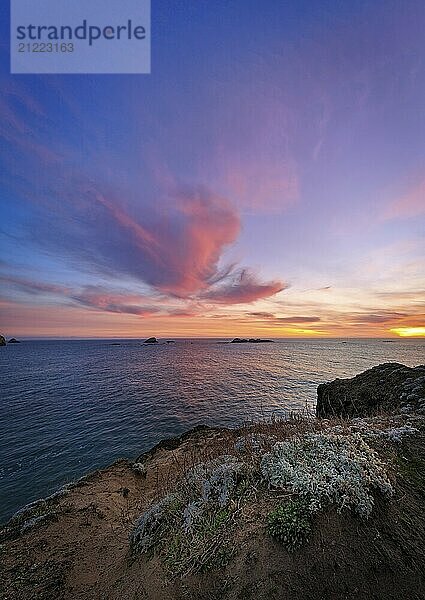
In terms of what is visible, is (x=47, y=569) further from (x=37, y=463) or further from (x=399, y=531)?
(x=37, y=463)

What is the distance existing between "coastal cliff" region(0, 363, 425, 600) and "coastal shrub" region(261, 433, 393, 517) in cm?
3

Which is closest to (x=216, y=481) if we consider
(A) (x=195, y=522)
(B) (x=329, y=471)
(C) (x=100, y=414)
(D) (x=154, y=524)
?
(A) (x=195, y=522)

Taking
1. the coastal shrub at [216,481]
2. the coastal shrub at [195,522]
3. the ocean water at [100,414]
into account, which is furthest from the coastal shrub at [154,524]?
the ocean water at [100,414]

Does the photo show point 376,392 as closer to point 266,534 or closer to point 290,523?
point 290,523

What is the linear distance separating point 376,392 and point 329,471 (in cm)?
1826

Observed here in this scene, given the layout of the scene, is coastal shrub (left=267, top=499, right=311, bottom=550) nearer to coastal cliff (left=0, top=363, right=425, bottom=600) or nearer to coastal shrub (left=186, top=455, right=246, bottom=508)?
coastal cliff (left=0, top=363, right=425, bottom=600)

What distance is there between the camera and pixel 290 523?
5.79m

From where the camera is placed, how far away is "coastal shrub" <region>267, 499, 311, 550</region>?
5598mm

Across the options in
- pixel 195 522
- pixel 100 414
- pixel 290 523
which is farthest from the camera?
pixel 100 414

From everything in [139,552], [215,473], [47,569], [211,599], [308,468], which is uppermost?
[308,468]

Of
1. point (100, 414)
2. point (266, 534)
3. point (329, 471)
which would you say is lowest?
point (100, 414)

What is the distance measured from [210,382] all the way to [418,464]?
3908cm

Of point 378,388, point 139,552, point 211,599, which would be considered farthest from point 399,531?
point 378,388

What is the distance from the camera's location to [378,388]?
21.8 m
